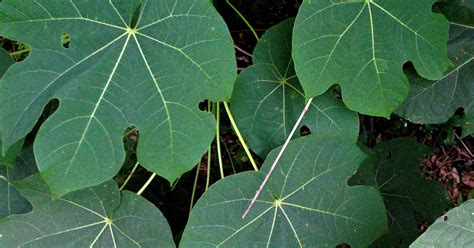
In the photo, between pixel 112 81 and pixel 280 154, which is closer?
pixel 112 81

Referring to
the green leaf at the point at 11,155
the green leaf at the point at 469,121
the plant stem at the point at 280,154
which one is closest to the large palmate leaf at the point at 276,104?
the plant stem at the point at 280,154

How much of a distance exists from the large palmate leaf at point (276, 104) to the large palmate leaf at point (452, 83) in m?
0.23

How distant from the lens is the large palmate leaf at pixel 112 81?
1459 mm

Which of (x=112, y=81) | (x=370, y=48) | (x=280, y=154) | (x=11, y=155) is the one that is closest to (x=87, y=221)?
(x=11, y=155)

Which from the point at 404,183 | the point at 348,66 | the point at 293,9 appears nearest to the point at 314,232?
the point at 348,66

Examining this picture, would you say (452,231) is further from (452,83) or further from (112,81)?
(112,81)

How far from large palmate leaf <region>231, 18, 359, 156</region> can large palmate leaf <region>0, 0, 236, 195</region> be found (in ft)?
0.75

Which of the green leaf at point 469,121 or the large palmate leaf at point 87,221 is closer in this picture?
the large palmate leaf at point 87,221

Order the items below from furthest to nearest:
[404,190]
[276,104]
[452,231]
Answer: [404,190] < [276,104] < [452,231]

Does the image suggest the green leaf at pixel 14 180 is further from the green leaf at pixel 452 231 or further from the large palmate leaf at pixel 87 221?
the green leaf at pixel 452 231

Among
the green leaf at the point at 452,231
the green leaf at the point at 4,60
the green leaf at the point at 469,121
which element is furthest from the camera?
the green leaf at the point at 469,121

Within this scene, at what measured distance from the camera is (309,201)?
Answer: 5.37 ft

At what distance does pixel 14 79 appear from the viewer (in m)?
1.49

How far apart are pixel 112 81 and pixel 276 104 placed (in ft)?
1.58
